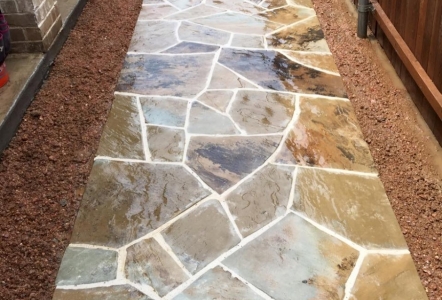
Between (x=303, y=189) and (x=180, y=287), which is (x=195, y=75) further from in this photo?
(x=180, y=287)

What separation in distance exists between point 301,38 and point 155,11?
5.88 ft

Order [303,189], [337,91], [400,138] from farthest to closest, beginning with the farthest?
[337,91], [400,138], [303,189]

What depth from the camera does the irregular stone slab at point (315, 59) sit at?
493cm

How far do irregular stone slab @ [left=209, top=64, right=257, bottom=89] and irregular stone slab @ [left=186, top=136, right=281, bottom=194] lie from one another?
801mm

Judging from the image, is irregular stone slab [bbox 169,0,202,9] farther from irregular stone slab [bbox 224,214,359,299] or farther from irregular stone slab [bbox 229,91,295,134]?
irregular stone slab [bbox 224,214,359,299]

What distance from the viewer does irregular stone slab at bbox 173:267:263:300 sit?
275 cm

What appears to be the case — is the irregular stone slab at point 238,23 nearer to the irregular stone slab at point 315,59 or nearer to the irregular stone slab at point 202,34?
the irregular stone slab at point 202,34

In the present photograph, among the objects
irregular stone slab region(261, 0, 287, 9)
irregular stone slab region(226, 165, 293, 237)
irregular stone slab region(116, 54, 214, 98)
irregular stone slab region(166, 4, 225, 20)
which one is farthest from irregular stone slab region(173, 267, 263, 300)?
irregular stone slab region(261, 0, 287, 9)

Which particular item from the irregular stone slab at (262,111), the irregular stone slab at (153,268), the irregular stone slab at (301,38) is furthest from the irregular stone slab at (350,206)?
the irregular stone slab at (301,38)

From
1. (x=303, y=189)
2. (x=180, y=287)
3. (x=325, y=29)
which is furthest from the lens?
(x=325, y=29)

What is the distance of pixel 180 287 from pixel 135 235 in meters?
0.49

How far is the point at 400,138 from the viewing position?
3.92 metres

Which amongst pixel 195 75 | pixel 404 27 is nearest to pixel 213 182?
pixel 195 75

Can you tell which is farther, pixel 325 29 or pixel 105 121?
pixel 325 29
